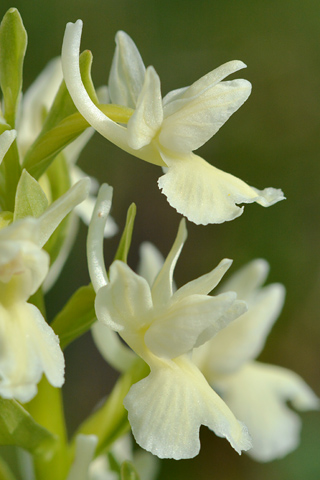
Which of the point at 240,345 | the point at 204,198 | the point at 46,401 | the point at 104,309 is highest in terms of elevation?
the point at 204,198

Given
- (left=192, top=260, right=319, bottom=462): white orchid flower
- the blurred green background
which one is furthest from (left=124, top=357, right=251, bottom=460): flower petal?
the blurred green background

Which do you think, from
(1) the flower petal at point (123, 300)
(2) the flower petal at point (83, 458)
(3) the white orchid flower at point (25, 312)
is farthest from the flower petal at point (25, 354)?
(2) the flower petal at point (83, 458)

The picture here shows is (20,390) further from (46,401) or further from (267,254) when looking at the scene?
(267,254)

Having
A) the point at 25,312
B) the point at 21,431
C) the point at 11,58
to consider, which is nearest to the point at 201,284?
the point at 25,312

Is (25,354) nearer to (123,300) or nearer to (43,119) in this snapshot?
(123,300)

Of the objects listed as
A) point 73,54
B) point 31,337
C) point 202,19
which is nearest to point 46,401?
point 31,337

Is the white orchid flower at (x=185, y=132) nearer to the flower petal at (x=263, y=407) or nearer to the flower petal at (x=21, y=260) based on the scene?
the flower petal at (x=21, y=260)
